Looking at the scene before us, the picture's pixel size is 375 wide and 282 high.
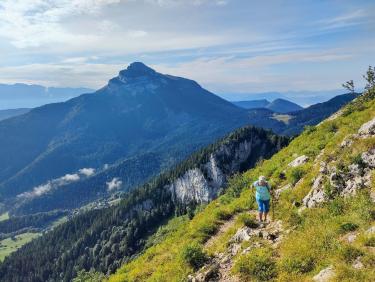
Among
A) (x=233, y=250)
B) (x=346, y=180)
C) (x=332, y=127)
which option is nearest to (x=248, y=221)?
(x=233, y=250)

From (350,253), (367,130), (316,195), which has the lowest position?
(350,253)

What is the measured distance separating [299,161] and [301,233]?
15.0 meters

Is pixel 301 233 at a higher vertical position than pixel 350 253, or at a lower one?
lower

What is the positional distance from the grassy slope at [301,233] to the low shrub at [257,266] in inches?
4.3

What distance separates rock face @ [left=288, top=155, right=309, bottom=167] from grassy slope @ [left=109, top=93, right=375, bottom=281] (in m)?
0.59

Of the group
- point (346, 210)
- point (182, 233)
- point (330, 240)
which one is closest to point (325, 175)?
point (346, 210)

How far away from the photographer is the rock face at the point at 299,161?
3650 centimetres

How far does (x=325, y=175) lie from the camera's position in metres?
28.4

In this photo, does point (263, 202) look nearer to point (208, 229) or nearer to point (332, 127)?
point (208, 229)

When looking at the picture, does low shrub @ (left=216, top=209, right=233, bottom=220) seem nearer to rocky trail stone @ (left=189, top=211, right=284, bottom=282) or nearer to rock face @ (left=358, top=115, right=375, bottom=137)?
rocky trail stone @ (left=189, top=211, right=284, bottom=282)

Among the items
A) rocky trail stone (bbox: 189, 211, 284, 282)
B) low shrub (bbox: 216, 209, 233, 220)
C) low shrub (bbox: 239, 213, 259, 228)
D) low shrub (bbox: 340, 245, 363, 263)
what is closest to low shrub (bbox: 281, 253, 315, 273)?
low shrub (bbox: 340, 245, 363, 263)

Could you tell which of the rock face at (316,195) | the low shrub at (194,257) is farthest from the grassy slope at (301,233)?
the rock face at (316,195)

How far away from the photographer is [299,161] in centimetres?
3725

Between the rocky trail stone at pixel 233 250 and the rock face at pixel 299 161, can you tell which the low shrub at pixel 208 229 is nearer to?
the rocky trail stone at pixel 233 250
